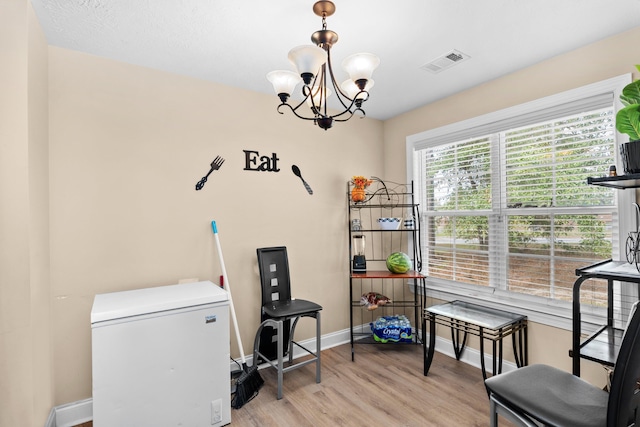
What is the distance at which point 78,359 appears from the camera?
2.15m

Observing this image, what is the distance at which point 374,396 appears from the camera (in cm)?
243

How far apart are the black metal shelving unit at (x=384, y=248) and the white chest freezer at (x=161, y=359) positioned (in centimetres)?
162

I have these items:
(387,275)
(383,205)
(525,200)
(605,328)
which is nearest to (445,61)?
(525,200)

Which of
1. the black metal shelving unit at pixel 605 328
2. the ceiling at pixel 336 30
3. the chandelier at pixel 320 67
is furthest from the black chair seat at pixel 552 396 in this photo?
the ceiling at pixel 336 30

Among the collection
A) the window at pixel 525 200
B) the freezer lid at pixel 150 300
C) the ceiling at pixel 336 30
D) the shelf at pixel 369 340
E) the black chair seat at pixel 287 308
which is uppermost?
the ceiling at pixel 336 30

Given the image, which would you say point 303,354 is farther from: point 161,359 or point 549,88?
point 549,88

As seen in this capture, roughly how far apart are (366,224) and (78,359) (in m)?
2.67

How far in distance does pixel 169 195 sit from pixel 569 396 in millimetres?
2614

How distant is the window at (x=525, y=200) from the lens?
2209 mm

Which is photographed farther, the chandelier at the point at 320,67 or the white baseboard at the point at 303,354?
the white baseboard at the point at 303,354

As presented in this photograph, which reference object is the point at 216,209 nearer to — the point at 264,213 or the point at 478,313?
the point at 264,213

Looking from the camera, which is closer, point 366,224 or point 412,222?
point 412,222

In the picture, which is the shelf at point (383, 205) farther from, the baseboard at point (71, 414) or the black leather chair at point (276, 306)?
the baseboard at point (71, 414)

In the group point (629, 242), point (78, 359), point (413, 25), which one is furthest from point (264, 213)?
point (629, 242)
